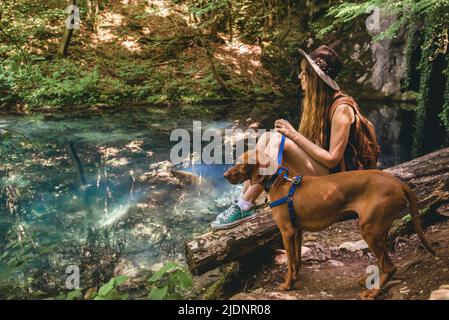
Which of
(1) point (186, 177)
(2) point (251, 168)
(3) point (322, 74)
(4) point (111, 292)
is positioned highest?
(3) point (322, 74)

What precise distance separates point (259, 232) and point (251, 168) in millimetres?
794

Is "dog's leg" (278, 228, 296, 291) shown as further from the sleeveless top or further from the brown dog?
the sleeveless top

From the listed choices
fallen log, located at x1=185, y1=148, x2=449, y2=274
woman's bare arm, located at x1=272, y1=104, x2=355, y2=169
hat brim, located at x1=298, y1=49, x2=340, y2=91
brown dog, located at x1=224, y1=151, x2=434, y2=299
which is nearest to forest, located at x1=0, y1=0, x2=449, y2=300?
fallen log, located at x1=185, y1=148, x2=449, y2=274

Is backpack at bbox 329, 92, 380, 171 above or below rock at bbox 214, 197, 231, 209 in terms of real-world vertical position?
above

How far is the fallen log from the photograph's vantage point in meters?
3.38

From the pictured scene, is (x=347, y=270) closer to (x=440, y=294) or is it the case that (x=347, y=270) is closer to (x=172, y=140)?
(x=440, y=294)

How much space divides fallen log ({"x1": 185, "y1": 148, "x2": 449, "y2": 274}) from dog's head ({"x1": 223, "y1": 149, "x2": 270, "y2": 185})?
64cm

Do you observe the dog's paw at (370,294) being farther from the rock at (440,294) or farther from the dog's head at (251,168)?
the dog's head at (251,168)

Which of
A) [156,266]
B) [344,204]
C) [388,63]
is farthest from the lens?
[388,63]

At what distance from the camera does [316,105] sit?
3.21m

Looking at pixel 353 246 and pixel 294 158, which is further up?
pixel 294 158

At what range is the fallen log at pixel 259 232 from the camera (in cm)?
338
